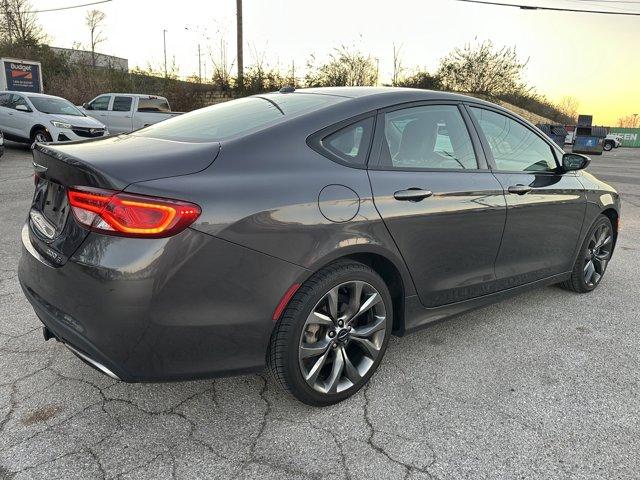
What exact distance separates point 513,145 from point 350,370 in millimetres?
2016

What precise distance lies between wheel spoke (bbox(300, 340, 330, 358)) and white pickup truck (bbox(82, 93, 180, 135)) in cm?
1469

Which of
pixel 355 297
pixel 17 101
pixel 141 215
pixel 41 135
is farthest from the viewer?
pixel 17 101

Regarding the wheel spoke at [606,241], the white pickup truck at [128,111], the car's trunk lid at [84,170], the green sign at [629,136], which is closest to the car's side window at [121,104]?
the white pickup truck at [128,111]

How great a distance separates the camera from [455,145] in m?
3.02

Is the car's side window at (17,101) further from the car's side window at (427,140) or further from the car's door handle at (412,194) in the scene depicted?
the car's door handle at (412,194)

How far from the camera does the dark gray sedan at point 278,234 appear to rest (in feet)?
6.31

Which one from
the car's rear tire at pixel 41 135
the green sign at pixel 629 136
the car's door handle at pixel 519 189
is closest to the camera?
the car's door handle at pixel 519 189

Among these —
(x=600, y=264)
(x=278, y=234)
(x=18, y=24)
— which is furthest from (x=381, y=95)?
(x=18, y=24)

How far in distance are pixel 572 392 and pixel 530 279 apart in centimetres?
98

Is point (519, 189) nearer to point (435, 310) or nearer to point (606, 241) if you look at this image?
point (435, 310)

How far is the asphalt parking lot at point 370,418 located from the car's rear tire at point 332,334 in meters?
0.15

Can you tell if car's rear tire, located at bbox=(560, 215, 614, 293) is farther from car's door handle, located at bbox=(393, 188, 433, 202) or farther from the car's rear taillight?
the car's rear taillight

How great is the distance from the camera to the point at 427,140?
Result: 2.89 metres

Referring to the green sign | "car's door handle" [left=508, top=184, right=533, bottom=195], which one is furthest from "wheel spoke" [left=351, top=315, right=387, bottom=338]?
the green sign
